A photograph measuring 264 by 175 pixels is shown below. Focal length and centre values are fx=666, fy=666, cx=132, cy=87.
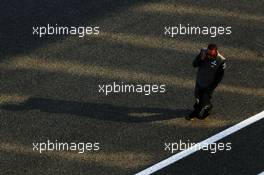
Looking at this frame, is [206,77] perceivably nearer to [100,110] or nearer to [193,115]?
[193,115]

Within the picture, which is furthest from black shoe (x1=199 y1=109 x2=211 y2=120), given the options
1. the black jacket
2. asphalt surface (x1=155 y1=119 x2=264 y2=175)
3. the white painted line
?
the black jacket

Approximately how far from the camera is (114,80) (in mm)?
13539

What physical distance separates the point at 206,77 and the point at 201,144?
1319 millimetres

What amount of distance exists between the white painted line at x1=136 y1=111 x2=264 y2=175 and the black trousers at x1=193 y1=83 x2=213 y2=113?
57 cm

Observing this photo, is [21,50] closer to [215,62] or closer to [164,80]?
[164,80]

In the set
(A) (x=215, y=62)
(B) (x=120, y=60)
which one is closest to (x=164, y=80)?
(B) (x=120, y=60)

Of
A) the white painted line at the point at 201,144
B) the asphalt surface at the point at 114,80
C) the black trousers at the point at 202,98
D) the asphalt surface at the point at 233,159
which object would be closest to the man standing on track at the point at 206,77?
the black trousers at the point at 202,98

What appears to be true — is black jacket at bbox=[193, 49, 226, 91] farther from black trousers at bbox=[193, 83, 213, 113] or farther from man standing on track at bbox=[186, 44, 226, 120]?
black trousers at bbox=[193, 83, 213, 113]

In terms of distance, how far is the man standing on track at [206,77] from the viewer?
38.8 feet

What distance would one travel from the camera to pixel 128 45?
558 inches

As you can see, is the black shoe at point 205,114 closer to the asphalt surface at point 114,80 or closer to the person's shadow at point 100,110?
the asphalt surface at point 114,80

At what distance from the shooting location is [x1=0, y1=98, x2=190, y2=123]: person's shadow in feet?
42.4

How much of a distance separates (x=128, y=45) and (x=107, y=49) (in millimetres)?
457

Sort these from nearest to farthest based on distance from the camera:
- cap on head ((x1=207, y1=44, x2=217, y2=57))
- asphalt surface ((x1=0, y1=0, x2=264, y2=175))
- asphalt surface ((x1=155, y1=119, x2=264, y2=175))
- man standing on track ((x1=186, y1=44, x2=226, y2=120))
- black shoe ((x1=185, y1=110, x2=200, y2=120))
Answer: cap on head ((x1=207, y1=44, x2=217, y2=57))
man standing on track ((x1=186, y1=44, x2=226, y2=120))
asphalt surface ((x1=155, y1=119, x2=264, y2=175))
asphalt surface ((x1=0, y1=0, x2=264, y2=175))
black shoe ((x1=185, y1=110, x2=200, y2=120))
